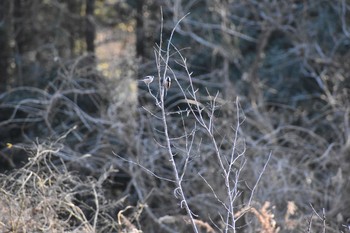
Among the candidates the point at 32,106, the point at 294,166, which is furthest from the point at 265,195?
the point at 32,106

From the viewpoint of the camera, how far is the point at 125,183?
9297 mm

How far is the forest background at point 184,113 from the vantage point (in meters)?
7.66

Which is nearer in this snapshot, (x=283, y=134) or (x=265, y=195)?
(x=265, y=195)

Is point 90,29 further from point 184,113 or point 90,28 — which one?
point 184,113

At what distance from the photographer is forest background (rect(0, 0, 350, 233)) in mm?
Result: 7664

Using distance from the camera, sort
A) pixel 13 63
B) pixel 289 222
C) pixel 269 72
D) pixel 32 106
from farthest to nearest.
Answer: pixel 13 63 < pixel 269 72 < pixel 32 106 < pixel 289 222

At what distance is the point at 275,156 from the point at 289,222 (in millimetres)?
2360

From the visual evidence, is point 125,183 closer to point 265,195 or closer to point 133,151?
point 133,151

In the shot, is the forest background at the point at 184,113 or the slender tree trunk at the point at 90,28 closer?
the forest background at the point at 184,113

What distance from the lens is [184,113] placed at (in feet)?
33.8

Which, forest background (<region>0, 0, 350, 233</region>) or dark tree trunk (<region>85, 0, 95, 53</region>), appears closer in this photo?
forest background (<region>0, 0, 350, 233</region>)

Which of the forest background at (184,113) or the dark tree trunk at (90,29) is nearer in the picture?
the forest background at (184,113)

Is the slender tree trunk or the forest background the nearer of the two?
the forest background

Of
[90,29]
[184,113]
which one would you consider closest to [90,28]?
[90,29]
